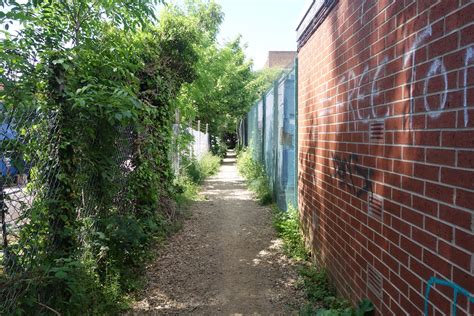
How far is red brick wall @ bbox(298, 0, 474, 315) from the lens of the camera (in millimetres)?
1647

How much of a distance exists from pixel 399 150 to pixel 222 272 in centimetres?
308

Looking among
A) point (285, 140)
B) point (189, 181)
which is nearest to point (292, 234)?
point (285, 140)

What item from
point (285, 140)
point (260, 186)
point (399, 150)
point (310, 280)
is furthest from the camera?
point (260, 186)

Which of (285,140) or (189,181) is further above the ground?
(285,140)

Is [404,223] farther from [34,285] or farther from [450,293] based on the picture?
[34,285]

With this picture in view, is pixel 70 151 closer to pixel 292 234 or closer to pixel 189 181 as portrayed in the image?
pixel 292 234

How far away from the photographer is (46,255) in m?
2.85

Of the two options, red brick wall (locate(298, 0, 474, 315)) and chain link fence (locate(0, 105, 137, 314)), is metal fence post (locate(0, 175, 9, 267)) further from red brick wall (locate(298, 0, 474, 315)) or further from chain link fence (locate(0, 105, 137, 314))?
red brick wall (locate(298, 0, 474, 315))

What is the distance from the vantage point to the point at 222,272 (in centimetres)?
473

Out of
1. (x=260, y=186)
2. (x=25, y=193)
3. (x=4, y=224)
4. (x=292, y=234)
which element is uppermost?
(x=25, y=193)

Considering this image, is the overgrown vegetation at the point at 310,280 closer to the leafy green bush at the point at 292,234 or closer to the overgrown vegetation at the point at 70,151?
the leafy green bush at the point at 292,234

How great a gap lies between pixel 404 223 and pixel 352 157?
1086 mm

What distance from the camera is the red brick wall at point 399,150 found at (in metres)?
1.65

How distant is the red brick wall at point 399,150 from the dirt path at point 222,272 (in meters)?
0.79
